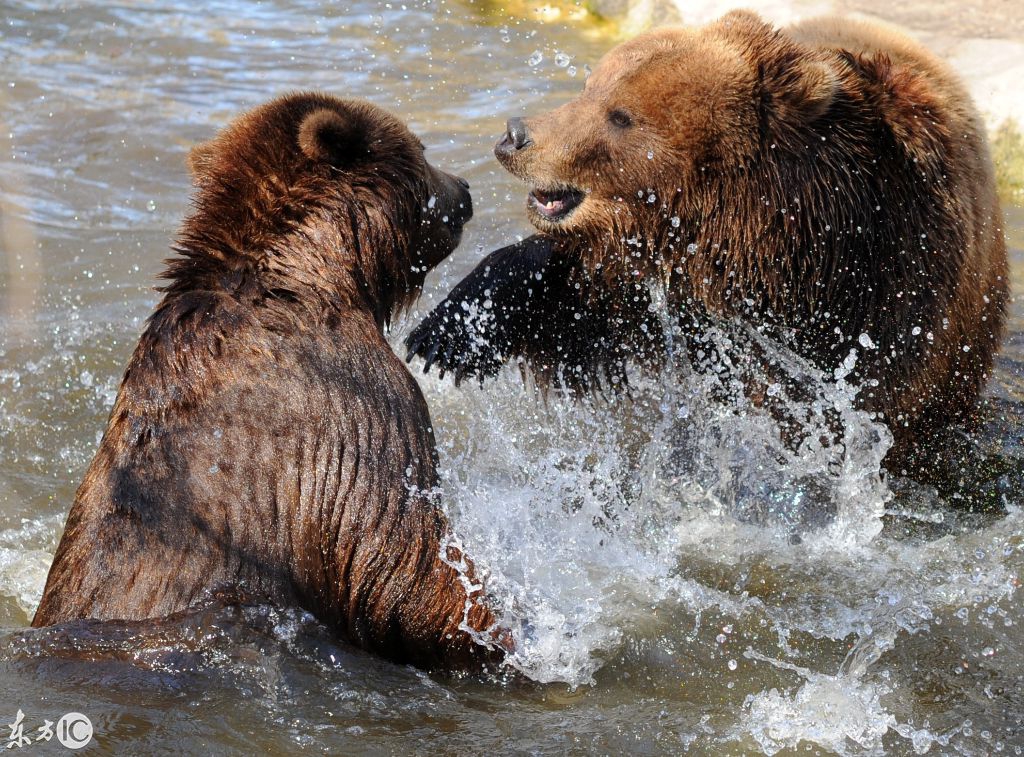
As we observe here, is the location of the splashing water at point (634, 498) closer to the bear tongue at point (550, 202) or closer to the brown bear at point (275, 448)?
the brown bear at point (275, 448)

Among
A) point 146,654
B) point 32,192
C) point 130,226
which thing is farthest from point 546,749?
point 32,192

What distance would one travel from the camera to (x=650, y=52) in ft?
17.0

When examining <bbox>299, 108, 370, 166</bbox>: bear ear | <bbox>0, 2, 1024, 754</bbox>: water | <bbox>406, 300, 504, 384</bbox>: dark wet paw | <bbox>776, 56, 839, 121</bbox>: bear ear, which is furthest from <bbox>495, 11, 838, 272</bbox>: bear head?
<bbox>0, 2, 1024, 754</bbox>: water

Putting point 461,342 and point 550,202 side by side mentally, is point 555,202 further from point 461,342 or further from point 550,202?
point 461,342

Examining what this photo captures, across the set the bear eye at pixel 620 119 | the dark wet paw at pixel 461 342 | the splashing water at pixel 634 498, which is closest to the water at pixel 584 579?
the splashing water at pixel 634 498

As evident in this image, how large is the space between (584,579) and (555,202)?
5.16 feet

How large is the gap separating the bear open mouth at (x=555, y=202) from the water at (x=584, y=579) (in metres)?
0.96

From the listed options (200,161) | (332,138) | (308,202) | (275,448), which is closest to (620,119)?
(332,138)

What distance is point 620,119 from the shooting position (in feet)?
16.9

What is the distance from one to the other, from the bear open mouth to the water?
0.96 meters

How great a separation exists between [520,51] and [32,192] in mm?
4887

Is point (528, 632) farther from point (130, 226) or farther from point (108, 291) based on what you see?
point (130, 226)

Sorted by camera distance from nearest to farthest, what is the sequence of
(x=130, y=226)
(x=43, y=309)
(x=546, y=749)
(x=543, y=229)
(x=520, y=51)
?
(x=546, y=749), (x=543, y=229), (x=43, y=309), (x=130, y=226), (x=520, y=51)

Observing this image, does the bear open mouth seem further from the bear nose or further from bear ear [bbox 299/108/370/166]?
bear ear [bbox 299/108/370/166]
